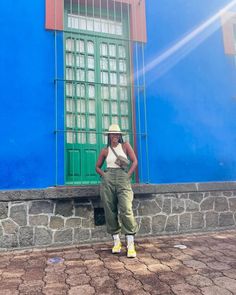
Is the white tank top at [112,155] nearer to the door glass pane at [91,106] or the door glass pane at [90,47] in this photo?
the door glass pane at [91,106]

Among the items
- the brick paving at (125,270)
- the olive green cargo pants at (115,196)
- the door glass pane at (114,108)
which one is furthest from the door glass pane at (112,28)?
the brick paving at (125,270)

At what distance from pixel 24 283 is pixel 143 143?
3202 mm

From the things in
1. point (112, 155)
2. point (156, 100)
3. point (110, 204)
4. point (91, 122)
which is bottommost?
point (110, 204)

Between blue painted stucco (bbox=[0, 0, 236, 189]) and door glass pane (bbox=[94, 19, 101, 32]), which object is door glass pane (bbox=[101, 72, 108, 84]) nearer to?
blue painted stucco (bbox=[0, 0, 236, 189])

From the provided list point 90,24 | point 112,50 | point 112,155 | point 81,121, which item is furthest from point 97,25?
point 112,155

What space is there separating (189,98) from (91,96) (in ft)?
6.61

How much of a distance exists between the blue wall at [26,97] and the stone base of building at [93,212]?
0.34 meters

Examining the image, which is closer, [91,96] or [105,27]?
[91,96]

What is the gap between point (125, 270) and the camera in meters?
3.43

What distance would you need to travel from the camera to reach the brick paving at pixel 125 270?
→ 289 centimetres

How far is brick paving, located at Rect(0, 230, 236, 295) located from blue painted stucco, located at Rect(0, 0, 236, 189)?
4.05ft

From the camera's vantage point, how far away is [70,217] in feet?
15.9

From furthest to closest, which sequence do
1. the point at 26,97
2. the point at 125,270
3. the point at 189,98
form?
1. the point at 189,98
2. the point at 26,97
3. the point at 125,270

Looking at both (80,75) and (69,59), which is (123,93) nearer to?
(80,75)
